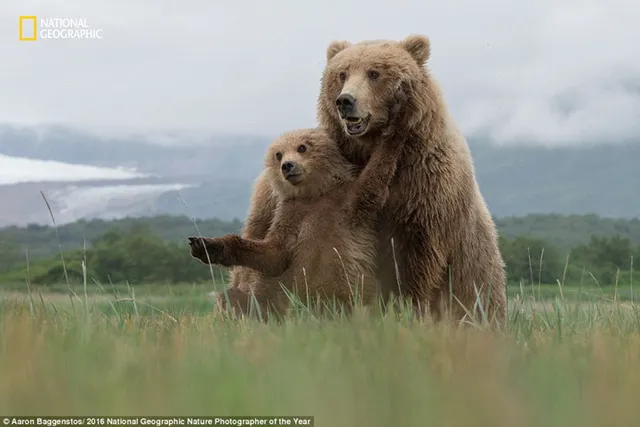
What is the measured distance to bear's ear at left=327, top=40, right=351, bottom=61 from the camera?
17.2 ft

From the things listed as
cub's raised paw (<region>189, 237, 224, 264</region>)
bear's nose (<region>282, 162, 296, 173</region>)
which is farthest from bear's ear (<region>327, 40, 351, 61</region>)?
cub's raised paw (<region>189, 237, 224, 264</region>)

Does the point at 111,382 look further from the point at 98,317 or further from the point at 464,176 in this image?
the point at 464,176

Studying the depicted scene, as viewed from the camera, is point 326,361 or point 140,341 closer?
point 326,361

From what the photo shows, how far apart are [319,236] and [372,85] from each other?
856 mm

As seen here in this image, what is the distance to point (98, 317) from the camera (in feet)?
14.8

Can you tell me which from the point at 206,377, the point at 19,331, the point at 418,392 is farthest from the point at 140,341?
the point at 418,392

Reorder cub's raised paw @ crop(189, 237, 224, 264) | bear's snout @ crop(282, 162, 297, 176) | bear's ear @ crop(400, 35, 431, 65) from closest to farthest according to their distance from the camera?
cub's raised paw @ crop(189, 237, 224, 264)
bear's snout @ crop(282, 162, 297, 176)
bear's ear @ crop(400, 35, 431, 65)

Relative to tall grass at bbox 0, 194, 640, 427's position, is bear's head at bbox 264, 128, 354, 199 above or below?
above

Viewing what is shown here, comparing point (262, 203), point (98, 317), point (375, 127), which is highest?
point (375, 127)

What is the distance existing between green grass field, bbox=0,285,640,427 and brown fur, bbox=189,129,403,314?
765 mm

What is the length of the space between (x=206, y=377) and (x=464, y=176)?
2742mm

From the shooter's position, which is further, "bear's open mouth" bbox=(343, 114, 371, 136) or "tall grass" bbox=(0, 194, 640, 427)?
"bear's open mouth" bbox=(343, 114, 371, 136)

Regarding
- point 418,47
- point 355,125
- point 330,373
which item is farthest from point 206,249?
point 330,373

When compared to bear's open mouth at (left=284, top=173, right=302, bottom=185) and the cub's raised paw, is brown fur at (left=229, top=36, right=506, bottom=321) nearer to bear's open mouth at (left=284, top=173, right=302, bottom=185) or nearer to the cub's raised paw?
bear's open mouth at (left=284, top=173, right=302, bottom=185)
